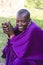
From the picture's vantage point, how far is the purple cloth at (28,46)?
3.50 meters

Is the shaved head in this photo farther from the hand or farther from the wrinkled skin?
the hand

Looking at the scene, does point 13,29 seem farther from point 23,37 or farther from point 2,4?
point 2,4

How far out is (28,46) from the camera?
11.5 feet

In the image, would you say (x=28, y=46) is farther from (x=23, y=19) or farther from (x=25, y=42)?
(x=23, y=19)

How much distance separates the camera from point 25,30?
355cm

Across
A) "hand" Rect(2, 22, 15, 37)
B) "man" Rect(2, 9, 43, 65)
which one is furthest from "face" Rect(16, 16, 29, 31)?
"hand" Rect(2, 22, 15, 37)

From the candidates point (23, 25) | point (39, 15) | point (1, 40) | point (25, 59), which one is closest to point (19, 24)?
point (23, 25)

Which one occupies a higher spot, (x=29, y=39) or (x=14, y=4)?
(x=29, y=39)

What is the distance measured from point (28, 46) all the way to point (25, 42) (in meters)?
0.06

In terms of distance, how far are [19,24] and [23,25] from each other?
0.05 meters

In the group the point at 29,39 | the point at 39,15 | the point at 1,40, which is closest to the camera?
the point at 29,39

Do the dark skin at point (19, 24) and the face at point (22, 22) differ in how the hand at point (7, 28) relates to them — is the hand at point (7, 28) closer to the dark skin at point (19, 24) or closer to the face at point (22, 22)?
the dark skin at point (19, 24)

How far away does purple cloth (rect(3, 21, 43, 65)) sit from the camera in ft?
11.5

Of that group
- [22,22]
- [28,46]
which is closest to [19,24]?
[22,22]
